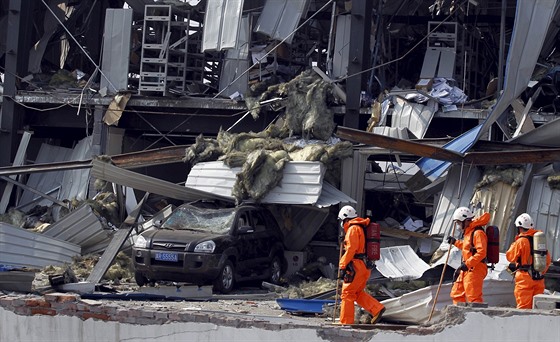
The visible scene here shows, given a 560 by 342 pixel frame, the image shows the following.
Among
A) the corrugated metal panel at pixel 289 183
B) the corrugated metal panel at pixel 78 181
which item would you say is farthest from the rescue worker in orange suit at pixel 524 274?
the corrugated metal panel at pixel 78 181

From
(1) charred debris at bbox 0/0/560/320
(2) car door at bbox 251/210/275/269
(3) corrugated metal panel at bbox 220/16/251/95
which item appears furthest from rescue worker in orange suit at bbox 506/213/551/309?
(3) corrugated metal panel at bbox 220/16/251/95

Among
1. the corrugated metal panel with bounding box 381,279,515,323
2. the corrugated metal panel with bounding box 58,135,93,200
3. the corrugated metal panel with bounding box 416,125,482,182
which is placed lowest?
the corrugated metal panel with bounding box 58,135,93,200

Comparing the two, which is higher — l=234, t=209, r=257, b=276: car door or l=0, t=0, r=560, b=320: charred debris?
l=0, t=0, r=560, b=320: charred debris

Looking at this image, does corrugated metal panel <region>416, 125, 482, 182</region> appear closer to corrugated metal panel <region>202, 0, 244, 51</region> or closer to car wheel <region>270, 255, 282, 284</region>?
car wheel <region>270, 255, 282, 284</region>

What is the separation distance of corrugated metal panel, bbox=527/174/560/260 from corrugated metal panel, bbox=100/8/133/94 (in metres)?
10.9

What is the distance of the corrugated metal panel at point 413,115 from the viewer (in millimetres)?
23703

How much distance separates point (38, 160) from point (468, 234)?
1689 cm

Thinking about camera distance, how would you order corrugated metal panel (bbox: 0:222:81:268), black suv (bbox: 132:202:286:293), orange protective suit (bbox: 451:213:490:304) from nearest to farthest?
orange protective suit (bbox: 451:213:490:304), black suv (bbox: 132:202:286:293), corrugated metal panel (bbox: 0:222:81:268)

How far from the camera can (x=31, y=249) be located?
68.0 feet

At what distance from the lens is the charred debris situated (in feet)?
66.5

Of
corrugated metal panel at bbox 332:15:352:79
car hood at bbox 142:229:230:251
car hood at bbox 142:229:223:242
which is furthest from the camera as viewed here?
corrugated metal panel at bbox 332:15:352:79

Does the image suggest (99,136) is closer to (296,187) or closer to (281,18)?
(281,18)

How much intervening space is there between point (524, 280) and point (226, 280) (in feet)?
21.5

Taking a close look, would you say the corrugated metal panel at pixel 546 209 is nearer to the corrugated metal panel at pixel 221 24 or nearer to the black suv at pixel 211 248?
the black suv at pixel 211 248
